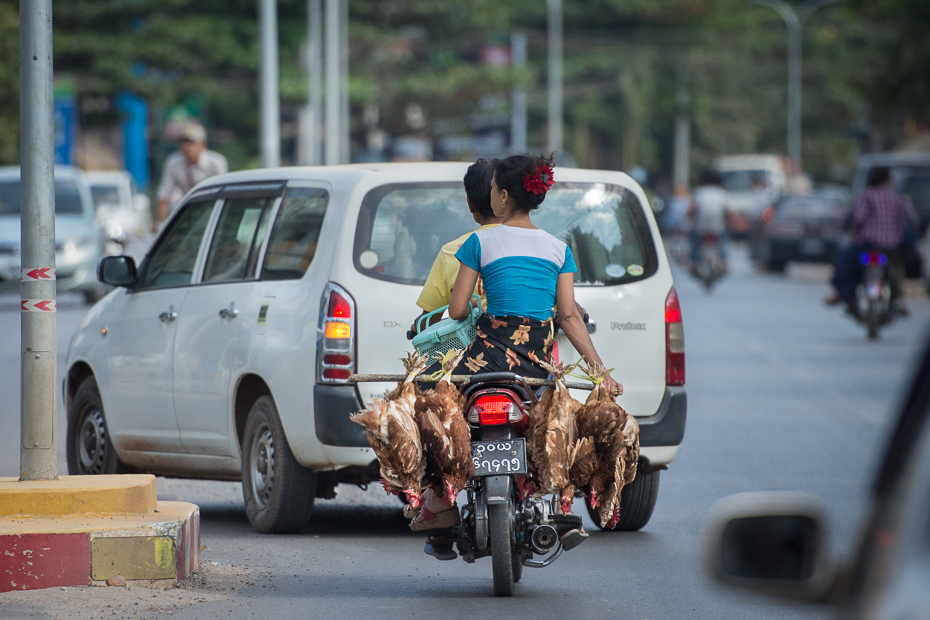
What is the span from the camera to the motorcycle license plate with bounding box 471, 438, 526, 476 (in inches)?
214

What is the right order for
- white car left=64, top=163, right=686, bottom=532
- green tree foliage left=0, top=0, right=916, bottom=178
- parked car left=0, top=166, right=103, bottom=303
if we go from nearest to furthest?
white car left=64, top=163, right=686, bottom=532, parked car left=0, top=166, right=103, bottom=303, green tree foliage left=0, top=0, right=916, bottom=178

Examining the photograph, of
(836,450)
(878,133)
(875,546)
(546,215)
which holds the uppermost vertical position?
(878,133)

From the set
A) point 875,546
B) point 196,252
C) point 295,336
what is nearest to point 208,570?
point 295,336

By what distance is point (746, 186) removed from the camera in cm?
5578

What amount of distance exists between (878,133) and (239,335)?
45632mm

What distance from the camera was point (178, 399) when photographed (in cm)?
753

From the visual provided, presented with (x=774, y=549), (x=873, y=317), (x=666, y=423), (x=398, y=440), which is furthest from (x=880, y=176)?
(x=774, y=549)

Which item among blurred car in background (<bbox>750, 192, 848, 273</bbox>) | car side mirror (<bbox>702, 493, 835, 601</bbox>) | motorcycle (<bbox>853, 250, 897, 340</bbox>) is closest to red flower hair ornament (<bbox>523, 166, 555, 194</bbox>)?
car side mirror (<bbox>702, 493, 835, 601</bbox>)

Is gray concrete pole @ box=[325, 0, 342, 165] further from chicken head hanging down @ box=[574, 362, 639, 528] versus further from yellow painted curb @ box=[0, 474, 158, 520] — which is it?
chicken head hanging down @ box=[574, 362, 639, 528]

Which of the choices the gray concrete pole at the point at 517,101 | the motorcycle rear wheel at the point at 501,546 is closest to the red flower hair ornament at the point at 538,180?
the motorcycle rear wheel at the point at 501,546

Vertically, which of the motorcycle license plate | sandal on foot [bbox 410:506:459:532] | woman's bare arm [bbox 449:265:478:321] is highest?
woman's bare arm [bbox 449:265:478:321]

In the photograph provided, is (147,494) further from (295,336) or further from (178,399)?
(178,399)

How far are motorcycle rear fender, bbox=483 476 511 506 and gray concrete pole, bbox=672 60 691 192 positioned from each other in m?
64.8

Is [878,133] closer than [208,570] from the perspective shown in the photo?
No
